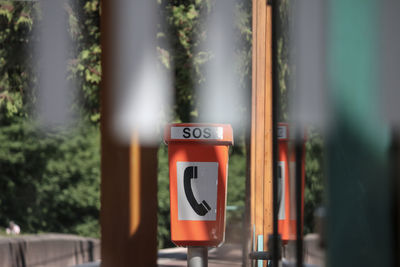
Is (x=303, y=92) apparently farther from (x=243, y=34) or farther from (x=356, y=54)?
(x=243, y=34)

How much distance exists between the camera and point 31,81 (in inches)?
407

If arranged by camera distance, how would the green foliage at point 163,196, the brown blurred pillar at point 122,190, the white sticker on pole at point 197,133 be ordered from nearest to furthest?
the white sticker on pole at point 197,133, the brown blurred pillar at point 122,190, the green foliage at point 163,196

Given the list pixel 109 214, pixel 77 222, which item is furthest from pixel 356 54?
pixel 77 222

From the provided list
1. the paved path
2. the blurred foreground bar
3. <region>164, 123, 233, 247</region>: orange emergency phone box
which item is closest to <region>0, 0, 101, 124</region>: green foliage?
the paved path

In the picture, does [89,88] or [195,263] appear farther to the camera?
[89,88]

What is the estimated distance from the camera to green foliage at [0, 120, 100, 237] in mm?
12688

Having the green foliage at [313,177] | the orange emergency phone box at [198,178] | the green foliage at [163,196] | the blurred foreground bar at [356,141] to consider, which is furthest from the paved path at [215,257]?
the blurred foreground bar at [356,141]

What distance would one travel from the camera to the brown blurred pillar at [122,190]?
4859mm

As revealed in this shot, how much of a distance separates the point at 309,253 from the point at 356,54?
0.33m

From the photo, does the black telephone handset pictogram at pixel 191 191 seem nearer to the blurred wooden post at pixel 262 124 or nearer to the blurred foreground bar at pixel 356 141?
the blurred wooden post at pixel 262 124

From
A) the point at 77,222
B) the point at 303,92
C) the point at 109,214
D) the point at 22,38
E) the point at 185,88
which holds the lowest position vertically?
the point at 77,222

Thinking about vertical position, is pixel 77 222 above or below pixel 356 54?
below

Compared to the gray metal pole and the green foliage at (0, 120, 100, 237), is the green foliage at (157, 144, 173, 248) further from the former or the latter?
the gray metal pole

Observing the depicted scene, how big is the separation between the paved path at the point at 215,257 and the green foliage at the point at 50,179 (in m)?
2.46
